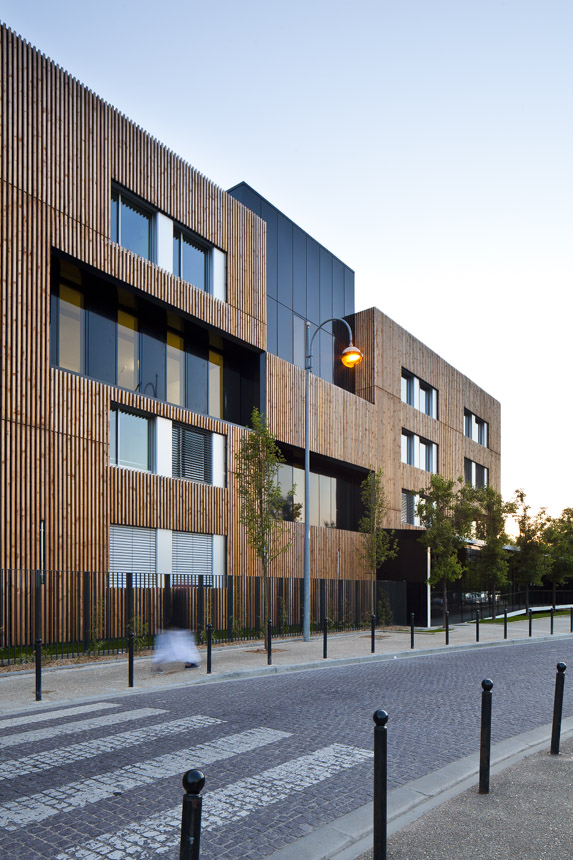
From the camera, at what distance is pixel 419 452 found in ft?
133

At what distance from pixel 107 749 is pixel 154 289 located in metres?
16.7

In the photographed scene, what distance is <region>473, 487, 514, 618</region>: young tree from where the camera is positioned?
38.1 m

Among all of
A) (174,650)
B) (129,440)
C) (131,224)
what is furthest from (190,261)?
(174,650)

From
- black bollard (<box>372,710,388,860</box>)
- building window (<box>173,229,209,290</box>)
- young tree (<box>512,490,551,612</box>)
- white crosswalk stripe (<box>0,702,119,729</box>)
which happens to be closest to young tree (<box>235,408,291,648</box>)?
building window (<box>173,229,209,290</box>)

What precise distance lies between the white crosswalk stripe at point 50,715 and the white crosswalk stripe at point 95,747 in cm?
162

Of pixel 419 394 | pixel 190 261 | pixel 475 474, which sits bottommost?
pixel 475 474

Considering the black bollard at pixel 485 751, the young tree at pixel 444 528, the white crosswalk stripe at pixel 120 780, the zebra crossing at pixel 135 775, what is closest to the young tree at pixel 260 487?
the zebra crossing at pixel 135 775

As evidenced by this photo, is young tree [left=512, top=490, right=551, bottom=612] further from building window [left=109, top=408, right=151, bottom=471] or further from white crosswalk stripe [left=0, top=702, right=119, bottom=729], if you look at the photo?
white crosswalk stripe [left=0, top=702, right=119, bottom=729]

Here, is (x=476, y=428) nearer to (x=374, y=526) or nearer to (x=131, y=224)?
(x=374, y=526)

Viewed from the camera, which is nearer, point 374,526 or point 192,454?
point 192,454

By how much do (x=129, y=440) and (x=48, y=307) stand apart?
481cm

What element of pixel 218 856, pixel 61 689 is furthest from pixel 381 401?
pixel 218 856

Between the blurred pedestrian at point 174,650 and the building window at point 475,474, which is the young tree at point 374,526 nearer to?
the blurred pedestrian at point 174,650

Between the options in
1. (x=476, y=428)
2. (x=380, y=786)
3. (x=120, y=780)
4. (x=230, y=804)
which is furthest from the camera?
(x=476, y=428)
